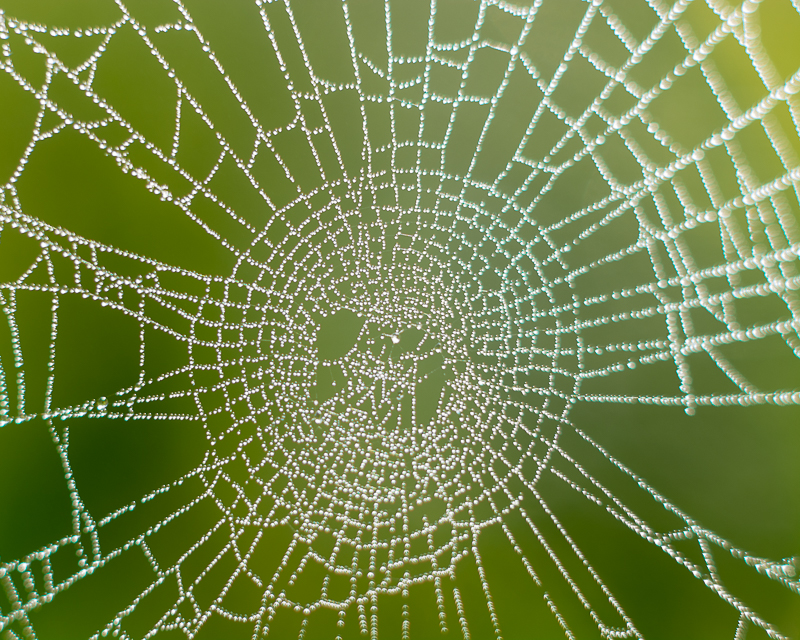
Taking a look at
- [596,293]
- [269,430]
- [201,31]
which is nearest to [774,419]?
[596,293]

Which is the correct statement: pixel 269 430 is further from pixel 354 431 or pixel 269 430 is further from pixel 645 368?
pixel 645 368

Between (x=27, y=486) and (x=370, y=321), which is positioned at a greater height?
(x=370, y=321)

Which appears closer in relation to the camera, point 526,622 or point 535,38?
point 535,38

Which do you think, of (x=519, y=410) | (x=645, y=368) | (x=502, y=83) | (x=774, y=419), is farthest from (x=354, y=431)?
(x=774, y=419)

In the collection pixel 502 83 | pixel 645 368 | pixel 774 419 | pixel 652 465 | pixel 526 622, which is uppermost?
pixel 502 83

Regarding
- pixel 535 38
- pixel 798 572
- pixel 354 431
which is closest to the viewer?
pixel 535 38

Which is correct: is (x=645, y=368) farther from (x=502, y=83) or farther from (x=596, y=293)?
(x=502, y=83)

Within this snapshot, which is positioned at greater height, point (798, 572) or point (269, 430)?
point (269, 430)

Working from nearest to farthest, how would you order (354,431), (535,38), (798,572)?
(535,38)
(798,572)
(354,431)
